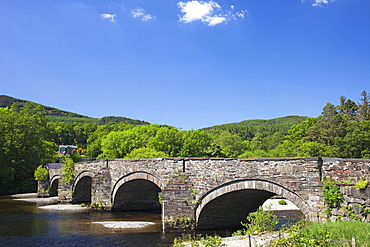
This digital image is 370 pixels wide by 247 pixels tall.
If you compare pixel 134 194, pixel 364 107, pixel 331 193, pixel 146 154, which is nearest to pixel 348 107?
pixel 364 107

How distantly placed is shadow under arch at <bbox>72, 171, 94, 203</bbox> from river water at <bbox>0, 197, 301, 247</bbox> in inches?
183

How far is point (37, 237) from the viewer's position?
15.3 meters

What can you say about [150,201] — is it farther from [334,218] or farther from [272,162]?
[334,218]

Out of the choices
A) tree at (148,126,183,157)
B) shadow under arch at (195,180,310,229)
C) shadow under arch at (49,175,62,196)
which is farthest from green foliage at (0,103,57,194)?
shadow under arch at (195,180,310,229)

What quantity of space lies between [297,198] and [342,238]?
380 cm

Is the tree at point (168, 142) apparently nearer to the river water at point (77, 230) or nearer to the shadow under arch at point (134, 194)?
the shadow under arch at point (134, 194)

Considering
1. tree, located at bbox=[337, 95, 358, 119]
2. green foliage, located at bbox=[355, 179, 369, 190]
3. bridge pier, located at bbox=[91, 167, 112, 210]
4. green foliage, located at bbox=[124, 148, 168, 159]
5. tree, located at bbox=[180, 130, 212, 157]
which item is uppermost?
tree, located at bbox=[337, 95, 358, 119]

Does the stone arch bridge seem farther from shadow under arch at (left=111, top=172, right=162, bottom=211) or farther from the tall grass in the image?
the tall grass

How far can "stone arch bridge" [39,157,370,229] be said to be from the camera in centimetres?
1166

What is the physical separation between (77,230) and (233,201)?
26.3 feet

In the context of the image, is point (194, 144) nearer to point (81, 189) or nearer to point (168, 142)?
point (168, 142)

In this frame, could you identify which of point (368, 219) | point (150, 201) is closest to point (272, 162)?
point (368, 219)

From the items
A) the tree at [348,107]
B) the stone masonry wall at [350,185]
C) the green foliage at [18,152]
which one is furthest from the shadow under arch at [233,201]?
the tree at [348,107]

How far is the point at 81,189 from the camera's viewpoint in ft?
94.1
